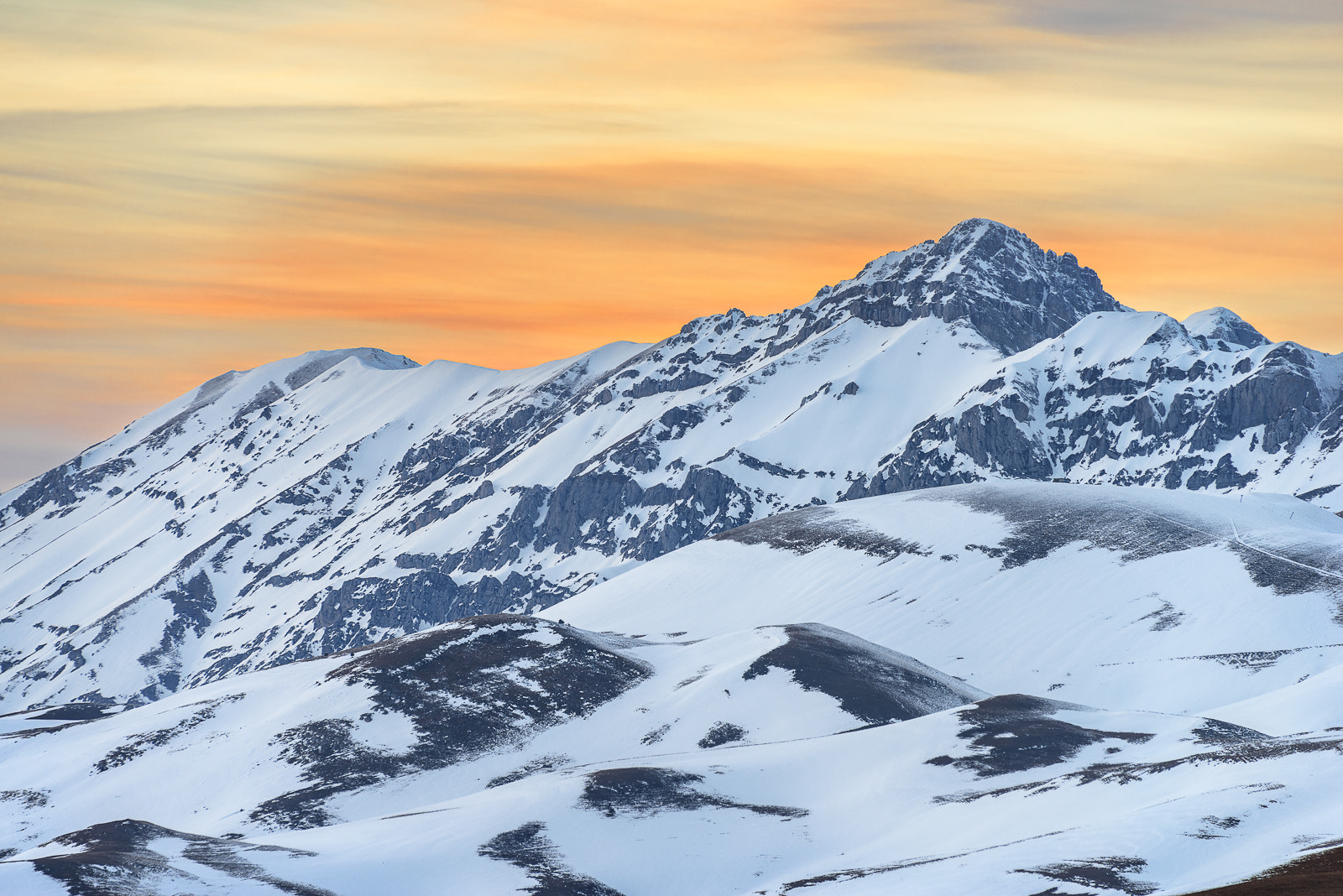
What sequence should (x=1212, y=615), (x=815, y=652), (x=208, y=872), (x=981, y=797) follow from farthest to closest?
(x=1212, y=615)
(x=815, y=652)
(x=981, y=797)
(x=208, y=872)

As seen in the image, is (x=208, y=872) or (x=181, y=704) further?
(x=181, y=704)

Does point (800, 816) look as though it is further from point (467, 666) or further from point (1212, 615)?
point (1212, 615)

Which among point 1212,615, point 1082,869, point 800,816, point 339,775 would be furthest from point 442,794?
point 1212,615

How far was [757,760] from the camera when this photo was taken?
113 metres

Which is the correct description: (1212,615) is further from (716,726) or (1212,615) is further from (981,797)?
(981,797)

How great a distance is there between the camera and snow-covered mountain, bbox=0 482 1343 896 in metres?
80.0

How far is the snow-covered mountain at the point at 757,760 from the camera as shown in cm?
8000

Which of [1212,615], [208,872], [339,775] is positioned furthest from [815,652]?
[208,872]

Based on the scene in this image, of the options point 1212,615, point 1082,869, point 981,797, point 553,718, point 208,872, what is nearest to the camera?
point 1082,869

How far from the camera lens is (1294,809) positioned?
74.7 meters

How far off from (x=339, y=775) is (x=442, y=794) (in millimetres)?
10435

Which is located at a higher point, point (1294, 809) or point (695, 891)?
point (1294, 809)

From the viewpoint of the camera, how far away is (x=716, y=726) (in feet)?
439

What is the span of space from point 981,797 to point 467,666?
222ft
